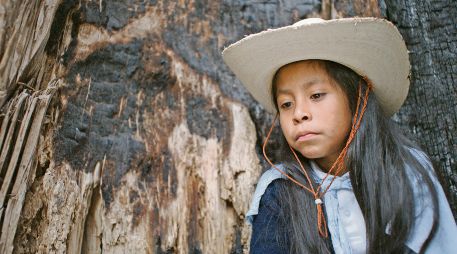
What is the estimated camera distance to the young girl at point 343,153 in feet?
5.49

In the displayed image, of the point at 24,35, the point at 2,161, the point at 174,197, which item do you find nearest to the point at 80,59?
the point at 24,35

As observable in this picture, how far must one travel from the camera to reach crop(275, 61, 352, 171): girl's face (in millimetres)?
1735

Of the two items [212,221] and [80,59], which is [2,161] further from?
[212,221]

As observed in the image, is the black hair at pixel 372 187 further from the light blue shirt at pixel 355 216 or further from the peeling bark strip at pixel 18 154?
the peeling bark strip at pixel 18 154

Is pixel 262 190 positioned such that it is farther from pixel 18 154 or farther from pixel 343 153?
pixel 18 154

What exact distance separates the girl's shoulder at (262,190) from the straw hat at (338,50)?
33 centimetres

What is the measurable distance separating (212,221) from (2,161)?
788 millimetres

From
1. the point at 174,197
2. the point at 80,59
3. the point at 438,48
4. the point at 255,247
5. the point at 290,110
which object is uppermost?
the point at 438,48

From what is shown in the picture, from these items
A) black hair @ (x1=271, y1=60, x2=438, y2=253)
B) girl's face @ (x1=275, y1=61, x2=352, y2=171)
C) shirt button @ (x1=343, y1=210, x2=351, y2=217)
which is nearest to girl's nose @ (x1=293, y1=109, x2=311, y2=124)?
girl's face @ (x1=275, y1=61, x2=352, y2=171)

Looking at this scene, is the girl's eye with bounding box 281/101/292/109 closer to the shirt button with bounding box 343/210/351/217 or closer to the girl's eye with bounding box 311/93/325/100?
the girl's eye with bounding box 311/93/325/100

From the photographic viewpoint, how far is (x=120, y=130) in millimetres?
2037

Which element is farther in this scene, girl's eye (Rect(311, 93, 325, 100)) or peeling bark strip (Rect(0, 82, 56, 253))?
peeling bark strip (Rect(0, 82, 56, 253))

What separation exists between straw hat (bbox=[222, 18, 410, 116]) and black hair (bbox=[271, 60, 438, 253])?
6cm

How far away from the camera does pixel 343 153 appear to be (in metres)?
1.79
